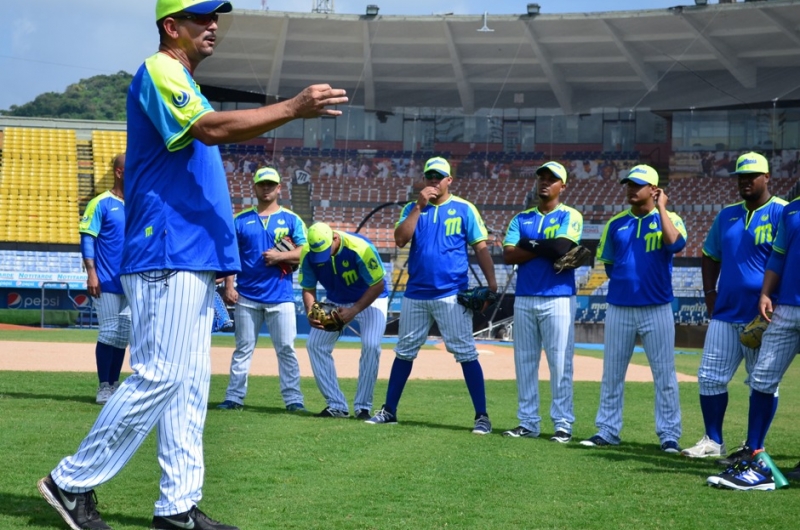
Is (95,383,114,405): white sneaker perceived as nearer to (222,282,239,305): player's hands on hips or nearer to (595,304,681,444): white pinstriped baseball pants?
(222,282,239,305): player's hands on hips

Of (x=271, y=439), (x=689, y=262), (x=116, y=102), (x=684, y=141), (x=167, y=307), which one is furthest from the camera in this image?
(x=116, y=102)

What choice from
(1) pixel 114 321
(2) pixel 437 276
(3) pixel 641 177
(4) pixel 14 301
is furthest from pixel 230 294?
(4) pixel 14 301

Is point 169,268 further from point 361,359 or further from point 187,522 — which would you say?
point 361,359

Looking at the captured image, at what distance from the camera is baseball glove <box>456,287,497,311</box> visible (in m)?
8.42

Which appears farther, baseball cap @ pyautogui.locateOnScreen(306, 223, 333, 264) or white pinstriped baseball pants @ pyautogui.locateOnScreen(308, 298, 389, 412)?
white pinstriped baseball pants @ pyautogui.locateOnScreen(308, 298, 389, 412)

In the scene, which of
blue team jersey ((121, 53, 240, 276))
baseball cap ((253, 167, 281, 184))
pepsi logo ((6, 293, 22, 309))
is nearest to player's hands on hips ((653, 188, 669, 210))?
baseball cap ((253, 167, 281, 184))

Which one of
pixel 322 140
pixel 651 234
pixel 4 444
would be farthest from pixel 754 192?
pixel 322 140

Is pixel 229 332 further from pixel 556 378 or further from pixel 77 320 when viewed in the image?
pixel 556 378

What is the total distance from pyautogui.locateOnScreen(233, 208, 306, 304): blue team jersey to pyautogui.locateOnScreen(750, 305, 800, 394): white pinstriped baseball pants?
475 cm

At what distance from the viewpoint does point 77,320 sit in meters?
26.8

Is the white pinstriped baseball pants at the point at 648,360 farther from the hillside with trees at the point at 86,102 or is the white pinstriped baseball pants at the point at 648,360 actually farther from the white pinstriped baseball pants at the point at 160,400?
the hillside with trees at the point at 86,102

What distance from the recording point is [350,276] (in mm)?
9078

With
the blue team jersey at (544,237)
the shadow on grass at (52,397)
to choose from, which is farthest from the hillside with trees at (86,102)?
the blue team jersey at (544,237)

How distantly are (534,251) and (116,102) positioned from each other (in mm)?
67353
